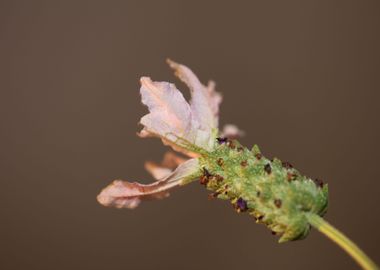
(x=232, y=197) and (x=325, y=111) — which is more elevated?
(x=325, y=111)

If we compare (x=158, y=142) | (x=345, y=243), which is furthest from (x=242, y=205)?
(x=158, y=142)

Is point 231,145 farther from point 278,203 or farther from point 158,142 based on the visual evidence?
point 158,142

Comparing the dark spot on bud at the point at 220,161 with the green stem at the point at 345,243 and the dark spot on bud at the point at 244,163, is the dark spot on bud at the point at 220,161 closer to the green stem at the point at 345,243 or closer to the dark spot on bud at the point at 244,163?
the dark spot on bud at the point at 244,163

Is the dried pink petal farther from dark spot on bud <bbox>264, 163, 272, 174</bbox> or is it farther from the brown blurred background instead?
the brown blurred background

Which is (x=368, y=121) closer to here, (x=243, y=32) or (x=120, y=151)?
(x=243, y=32)

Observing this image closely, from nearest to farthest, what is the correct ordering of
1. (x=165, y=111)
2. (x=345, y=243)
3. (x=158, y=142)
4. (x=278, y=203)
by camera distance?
(x=345, y=243) → (x=278, y=203) → (x=165, y=111) → (x=158, y=142)

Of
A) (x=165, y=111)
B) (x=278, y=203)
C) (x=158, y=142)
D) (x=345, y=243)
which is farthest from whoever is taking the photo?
(x=158, y=142)

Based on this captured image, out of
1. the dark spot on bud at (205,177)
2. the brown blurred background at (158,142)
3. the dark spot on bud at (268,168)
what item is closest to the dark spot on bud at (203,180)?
the dark spot on bud at (205,177)

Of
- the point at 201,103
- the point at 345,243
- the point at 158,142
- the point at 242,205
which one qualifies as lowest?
the point at 345,243

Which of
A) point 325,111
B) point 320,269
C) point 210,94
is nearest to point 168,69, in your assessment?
point 325,111
